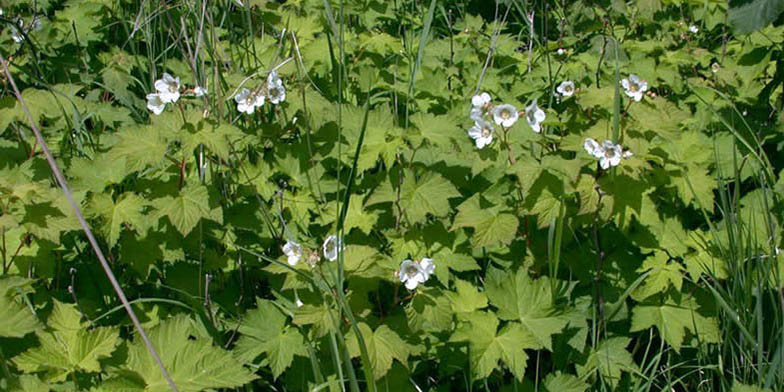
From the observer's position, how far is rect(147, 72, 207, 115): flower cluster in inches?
80.0

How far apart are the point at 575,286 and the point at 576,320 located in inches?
10.8

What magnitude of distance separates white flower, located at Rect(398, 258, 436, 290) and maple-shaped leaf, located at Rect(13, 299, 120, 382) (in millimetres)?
711

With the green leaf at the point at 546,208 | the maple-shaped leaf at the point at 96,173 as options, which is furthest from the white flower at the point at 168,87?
the green leaf at the point at 546,208

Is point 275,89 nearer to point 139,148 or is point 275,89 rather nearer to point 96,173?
point 139,148

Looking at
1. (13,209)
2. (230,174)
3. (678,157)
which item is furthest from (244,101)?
(678,157)

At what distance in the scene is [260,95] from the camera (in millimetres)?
2135

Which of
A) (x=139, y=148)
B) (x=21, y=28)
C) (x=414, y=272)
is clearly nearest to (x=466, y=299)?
(x=414, y=272)

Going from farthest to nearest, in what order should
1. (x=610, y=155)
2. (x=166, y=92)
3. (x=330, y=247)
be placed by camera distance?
(x=166, y=92) → (x=610, y=155) → (x=330, y=247)

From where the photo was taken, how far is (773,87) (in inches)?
119

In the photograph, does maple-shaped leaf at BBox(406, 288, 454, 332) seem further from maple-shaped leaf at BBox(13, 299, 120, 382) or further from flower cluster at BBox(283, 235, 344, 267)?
maple-shaped leaf at BBox(13, 299, 120, 382)

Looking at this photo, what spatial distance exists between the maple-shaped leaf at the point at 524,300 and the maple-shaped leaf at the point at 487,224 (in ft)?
0.31

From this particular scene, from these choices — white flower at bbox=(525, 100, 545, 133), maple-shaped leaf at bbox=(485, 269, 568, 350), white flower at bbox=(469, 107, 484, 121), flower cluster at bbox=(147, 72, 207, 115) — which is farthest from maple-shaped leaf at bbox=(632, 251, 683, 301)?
flower cluster at bbox=(147, 72, 207, 115)

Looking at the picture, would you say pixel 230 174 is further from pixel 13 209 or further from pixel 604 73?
pixel 604 73

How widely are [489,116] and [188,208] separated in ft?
2.89
